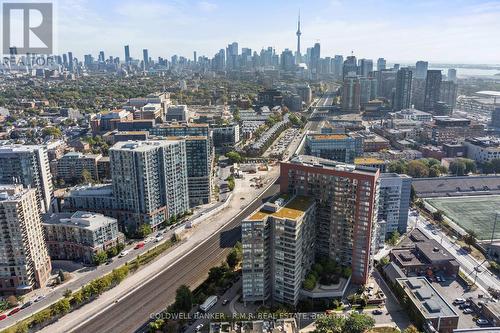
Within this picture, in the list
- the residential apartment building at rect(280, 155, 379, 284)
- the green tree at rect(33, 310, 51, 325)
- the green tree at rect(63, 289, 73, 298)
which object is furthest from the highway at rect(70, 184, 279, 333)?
the residential apartment building at rect(280, 155, 379, 284)

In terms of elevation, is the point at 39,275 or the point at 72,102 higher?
the point at 72,102

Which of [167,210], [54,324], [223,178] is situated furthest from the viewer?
[223,178]

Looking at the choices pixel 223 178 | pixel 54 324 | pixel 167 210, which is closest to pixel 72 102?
pixel 223 178

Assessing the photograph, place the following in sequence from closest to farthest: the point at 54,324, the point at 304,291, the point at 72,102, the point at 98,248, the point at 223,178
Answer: the point at 54,324
the point at 304,291
the point at 98,248
the point at 223,178
the point at 72,102

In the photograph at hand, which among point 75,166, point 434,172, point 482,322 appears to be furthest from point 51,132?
point 482,322

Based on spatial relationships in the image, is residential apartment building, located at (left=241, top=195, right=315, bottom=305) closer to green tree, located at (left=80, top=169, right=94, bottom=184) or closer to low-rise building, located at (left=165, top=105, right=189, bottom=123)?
green tree, located at (left=80, top=169, right=94, bottom=184)

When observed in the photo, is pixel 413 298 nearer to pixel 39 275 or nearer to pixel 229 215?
Result: pixel 229 215

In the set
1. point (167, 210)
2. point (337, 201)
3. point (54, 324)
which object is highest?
point (337, 201)
